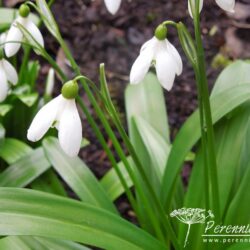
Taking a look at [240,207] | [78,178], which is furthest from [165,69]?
[78,178]

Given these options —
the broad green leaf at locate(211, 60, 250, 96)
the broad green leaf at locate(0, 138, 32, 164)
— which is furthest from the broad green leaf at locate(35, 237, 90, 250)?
the broad green leaf at locate(211, 60, 250, 96)

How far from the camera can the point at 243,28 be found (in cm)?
331

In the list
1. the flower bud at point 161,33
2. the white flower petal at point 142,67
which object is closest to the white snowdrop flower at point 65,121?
the white flower petal at point 142,67

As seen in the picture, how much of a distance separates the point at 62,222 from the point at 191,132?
68 cm

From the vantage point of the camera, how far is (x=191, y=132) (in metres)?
1.89

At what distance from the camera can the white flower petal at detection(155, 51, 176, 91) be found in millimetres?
1381

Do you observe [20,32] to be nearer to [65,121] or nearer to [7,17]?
[65,121]

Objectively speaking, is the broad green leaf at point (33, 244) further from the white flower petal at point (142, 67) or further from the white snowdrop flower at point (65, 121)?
the white flower petal at point (142, 67)

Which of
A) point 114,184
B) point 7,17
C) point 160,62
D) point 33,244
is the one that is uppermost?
point 160,62

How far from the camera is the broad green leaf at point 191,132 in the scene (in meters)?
1.80

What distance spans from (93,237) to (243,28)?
2.29 metres

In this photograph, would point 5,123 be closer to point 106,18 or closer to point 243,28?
point 106,18

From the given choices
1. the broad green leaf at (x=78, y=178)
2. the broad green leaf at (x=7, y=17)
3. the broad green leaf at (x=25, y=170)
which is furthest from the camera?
the broad green leaf at (x=7, y=17)

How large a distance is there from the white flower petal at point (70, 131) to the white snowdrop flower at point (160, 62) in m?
0.22
